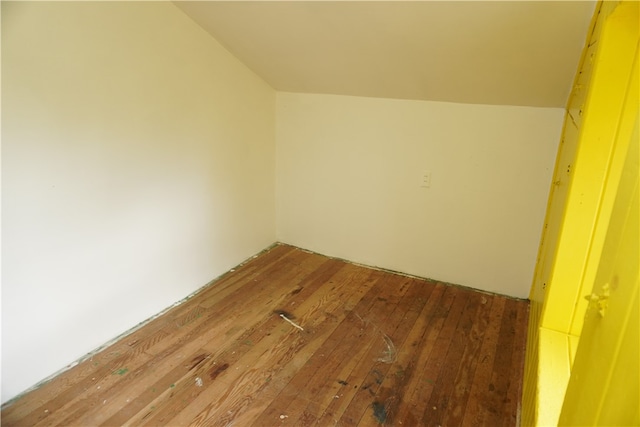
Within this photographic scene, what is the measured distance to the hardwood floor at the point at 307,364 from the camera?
5.37 ft

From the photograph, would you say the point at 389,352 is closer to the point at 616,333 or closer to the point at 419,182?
the point at 419,182

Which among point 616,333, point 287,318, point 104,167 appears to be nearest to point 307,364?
point 287,318

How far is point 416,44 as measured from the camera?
1.87 meters

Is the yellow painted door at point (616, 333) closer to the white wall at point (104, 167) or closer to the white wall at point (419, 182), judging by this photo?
the white wall at point (419, 182)

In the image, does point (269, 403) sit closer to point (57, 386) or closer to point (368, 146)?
point (57, 386)

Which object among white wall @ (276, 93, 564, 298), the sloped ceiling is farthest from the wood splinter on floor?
the sloped ceiling

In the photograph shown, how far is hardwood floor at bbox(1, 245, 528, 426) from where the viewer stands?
1638 millimetres

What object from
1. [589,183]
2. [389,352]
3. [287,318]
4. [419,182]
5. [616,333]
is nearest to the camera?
[616,333]

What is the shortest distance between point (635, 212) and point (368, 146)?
219cm

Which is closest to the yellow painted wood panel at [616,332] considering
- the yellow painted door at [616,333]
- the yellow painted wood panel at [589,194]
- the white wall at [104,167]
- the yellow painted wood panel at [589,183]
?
the yellow painted door at [616,333]

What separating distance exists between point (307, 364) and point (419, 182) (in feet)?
4.51

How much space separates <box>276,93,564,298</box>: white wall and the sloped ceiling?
163 mm

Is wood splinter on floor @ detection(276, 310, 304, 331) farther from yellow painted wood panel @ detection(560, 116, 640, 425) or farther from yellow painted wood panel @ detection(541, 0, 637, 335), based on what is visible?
yellow painted wood panel @ detection(560, 116, 640, 425)

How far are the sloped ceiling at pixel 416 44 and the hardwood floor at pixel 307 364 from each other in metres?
1.31
